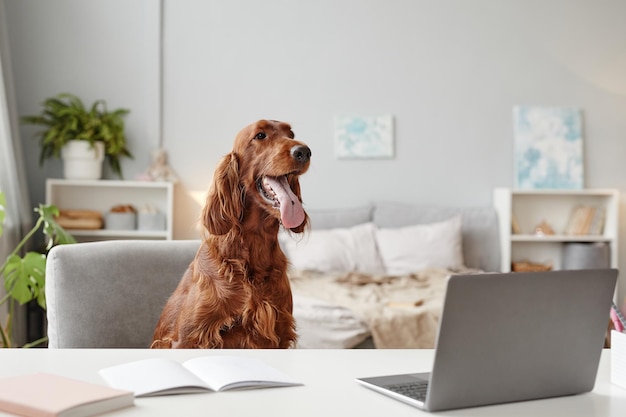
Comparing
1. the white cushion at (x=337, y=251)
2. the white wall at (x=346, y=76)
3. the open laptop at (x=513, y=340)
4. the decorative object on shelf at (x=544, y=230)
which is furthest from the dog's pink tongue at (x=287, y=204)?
the decorative object on shelf at (x=544, y=230)

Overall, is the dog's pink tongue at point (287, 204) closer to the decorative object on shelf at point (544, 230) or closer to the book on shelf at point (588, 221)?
the decorative object on shelf at point (544, 230)

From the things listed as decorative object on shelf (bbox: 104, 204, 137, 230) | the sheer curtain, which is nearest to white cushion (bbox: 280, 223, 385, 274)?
decorative object on shelf (bbox: 104, 204, 137, 230)

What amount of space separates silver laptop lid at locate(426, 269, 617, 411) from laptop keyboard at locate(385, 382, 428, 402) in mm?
55

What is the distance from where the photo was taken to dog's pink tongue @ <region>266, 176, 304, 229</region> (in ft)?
5.19

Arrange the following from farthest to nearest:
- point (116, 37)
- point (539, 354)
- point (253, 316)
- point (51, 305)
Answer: point (116, 37) < point (51, 305) < point (253, 316) < point (539, 354)

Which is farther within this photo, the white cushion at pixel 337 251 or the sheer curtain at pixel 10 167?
the white cushion at pixel 337 251

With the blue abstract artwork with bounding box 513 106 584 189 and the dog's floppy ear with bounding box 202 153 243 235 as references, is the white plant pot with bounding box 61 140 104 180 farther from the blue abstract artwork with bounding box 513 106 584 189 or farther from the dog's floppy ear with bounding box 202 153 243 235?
the dog's floppy ear with bounding box 202 153 243 235

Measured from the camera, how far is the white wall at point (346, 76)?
196 inches

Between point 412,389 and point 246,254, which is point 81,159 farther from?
point 412,389

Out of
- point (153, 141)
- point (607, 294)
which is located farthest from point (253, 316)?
point (153, 141)

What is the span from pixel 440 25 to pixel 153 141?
199 cm

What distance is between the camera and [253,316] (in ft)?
5.24

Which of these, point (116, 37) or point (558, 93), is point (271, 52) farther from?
point (558, 93)

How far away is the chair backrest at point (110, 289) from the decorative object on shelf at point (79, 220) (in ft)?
9.15
